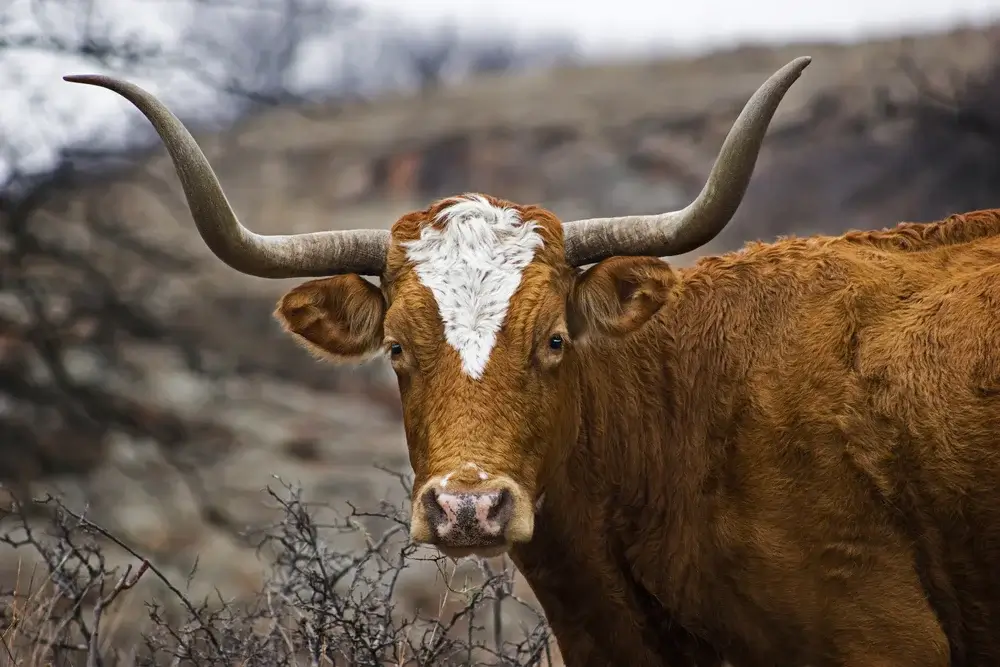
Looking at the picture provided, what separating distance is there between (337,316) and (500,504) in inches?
51.5

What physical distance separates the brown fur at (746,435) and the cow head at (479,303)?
0.02 meters

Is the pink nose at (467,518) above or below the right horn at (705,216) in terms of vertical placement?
below

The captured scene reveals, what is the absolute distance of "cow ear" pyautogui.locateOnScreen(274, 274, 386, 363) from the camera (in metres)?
4.84

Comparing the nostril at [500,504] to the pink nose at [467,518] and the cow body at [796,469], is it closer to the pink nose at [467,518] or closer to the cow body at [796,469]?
the pink nose at [467,518]

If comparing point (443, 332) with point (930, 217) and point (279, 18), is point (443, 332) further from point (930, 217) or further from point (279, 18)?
point (279, 18)

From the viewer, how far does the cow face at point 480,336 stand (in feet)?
13.3

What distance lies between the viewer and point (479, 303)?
4430 millimetres

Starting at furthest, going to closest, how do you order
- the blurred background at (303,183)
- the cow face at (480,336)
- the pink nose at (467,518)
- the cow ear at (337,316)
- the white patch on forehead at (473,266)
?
the blurred background at (303,183) < the cow ear at (337,316) < the white patch on forehead at (473,266) < the cow face at (480,336) < the pink nose at (467,518)

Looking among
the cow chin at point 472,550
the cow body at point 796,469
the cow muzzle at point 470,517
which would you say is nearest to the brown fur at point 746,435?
the cow body at point 796,469

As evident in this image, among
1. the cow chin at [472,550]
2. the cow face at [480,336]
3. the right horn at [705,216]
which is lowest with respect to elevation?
the cow chin at [472,550]

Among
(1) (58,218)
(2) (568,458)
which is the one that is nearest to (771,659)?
(2) (568,458)

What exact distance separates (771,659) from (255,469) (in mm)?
10658

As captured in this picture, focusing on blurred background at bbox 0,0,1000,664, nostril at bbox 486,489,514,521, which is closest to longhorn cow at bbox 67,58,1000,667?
nostril at bbox 486,489,514,521

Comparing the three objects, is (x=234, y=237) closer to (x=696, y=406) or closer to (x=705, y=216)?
(x=705, y=216)
